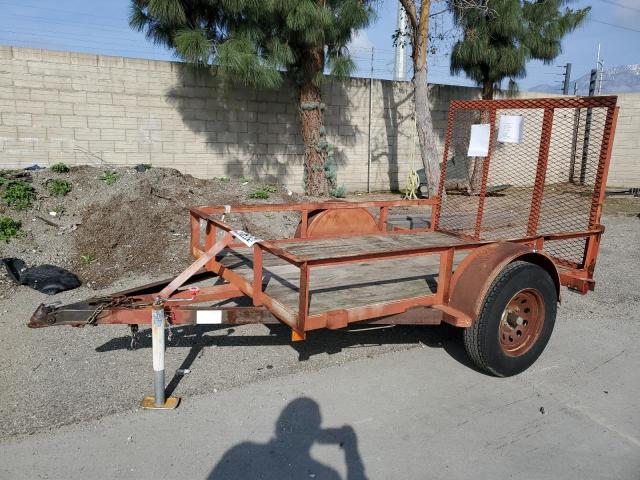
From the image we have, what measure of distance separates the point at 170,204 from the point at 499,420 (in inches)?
246

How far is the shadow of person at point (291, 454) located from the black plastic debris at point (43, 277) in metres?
3.67

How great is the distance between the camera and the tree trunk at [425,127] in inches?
458

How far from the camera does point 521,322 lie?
4.11m

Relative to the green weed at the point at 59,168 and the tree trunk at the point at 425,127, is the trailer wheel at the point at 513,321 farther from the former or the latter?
the tree trunk at the point at 425,127

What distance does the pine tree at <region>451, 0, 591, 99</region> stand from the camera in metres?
12.9

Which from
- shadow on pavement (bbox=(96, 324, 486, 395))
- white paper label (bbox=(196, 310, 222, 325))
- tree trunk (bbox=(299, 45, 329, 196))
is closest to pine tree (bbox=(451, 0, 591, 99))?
tree trunk (bbox=(299, 45, 329, 196))

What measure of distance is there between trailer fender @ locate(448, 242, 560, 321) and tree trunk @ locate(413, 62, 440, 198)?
27.3 feet

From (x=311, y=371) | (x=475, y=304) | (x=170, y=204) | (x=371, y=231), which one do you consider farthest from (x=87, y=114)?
(x=475, y=304)

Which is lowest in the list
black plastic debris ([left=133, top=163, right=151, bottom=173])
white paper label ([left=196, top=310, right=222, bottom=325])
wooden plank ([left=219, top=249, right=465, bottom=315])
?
white paper label ([left=196, top=310, right=222, bottom=325])

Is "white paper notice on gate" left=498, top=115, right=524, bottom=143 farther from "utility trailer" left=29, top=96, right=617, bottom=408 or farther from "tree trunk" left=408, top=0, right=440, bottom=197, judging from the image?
"tree trunk" left=408, top=0, right=440, bottom=197

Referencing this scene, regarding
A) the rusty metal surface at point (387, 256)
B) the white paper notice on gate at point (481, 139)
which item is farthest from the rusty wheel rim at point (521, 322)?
the white paper notice on gate at point (481, 139)

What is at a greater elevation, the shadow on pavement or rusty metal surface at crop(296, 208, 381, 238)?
rusty metal surface at crop(296, 208, 381, 238)

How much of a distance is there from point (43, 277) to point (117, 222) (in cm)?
172

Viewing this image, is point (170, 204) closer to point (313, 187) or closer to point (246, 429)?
point (313, 187)
